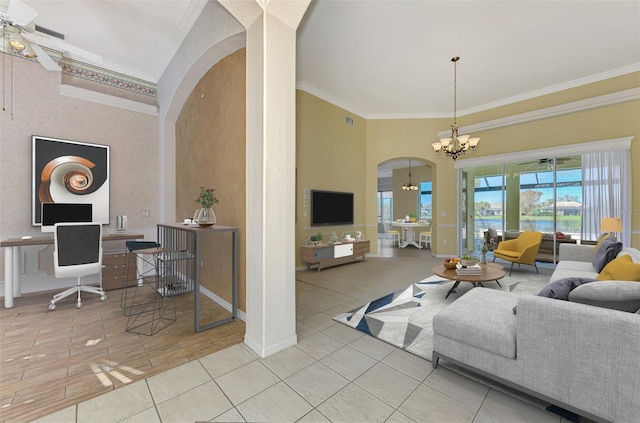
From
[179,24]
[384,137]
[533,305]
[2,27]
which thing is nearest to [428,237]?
[384,137]

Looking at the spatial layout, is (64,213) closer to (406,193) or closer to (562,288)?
(562,288)

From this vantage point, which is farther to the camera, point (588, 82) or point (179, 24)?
point (588, 82)

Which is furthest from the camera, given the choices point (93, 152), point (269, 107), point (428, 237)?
point (428, 237)

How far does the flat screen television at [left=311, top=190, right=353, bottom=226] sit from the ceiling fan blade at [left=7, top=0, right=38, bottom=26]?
14.4 ft

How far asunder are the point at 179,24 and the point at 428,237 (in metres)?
8.72

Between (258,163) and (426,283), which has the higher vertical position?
(258,163)

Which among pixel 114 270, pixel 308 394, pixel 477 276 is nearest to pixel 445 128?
pixel 477 276

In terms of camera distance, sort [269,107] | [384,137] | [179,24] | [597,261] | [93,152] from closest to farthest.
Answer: [269,107] → [597,261] → [179,24] → [93,152] → [384,137]

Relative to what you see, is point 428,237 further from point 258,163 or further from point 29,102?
point 29,102

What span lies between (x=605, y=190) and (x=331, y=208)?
17.1ft

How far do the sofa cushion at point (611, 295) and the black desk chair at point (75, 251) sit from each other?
4.94 meters

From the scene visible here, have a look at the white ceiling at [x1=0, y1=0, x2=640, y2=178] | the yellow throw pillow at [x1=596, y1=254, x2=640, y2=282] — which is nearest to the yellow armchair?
the yellow throw pillow at [x1=596, y1=254, x2=640, y2=282]

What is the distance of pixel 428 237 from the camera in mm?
9148

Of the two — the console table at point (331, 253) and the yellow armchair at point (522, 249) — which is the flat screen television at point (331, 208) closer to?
the console table at point (331, 253)
